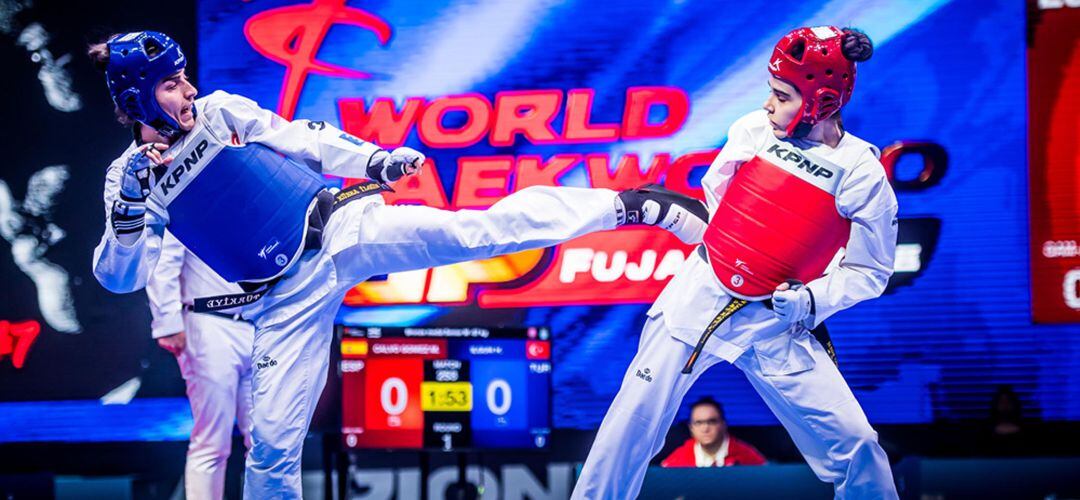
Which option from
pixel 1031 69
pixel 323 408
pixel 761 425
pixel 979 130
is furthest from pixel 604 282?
pixel 1031 69

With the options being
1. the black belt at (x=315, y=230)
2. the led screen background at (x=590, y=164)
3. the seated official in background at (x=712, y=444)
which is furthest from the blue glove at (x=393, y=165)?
the seated official in background at (x=712, y=444)

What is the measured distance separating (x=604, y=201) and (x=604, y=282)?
2015 millimetres

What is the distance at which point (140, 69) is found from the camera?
396cm

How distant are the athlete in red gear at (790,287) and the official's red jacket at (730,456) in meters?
1.43

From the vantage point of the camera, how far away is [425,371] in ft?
17.7

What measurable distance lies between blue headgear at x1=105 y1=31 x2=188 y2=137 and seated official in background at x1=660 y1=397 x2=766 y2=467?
118 inches

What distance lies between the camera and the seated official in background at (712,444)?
5.60 m

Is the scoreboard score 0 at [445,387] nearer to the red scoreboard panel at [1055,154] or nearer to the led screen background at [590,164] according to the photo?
the led screen background at [590,164]

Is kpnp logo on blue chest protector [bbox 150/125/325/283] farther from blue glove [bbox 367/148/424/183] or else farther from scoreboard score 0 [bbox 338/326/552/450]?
scoreboard score 0 [bbox 338/326/552/450]

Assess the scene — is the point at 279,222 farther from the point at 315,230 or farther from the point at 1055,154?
the point at 1055,154

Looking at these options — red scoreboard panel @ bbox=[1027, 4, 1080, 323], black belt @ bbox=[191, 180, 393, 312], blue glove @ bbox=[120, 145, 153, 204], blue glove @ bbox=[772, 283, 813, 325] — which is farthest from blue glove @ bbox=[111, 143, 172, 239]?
red scoreboard panel @ bbox=[1027, 4, 1080, 323]

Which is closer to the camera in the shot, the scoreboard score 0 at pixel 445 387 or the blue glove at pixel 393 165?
the blue glove at pixel 393 165

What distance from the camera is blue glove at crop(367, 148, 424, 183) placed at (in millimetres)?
4195

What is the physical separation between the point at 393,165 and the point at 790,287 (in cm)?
156
